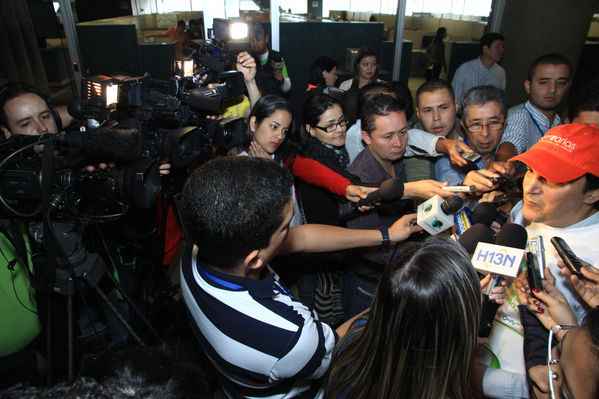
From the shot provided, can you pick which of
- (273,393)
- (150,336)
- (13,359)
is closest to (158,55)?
(150,336)

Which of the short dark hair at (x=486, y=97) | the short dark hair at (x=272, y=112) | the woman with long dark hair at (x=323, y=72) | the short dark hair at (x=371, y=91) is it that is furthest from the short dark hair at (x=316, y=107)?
the woman with long dark hair at (x=323, y=72)

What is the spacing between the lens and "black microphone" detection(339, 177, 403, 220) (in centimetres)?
157

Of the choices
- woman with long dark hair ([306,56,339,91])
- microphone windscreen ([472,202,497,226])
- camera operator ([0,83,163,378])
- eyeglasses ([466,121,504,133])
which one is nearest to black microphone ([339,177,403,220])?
microphone windscreen ([472,202,497,226])

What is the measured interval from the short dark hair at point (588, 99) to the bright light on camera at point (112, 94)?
8.65 feet

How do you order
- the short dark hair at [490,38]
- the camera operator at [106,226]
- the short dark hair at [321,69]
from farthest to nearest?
the short dark hair at [321,69] → the short dark hair at [490,38] → the camera operator at [106,226]

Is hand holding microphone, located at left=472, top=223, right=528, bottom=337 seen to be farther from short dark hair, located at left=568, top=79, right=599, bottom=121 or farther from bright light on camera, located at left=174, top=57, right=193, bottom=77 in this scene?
bright light on camera, located at left=174, top=57, right=193, bottom=77

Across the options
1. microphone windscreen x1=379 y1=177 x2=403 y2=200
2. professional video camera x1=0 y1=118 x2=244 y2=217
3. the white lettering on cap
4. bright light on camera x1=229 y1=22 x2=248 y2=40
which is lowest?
microphone windscreen x1=379 y1=177 x2=403 y2=200

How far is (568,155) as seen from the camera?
4.27 ft

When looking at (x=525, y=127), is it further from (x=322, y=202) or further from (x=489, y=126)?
(x=322, y=202)

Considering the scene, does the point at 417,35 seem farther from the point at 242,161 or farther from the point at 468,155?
the point at 242,161

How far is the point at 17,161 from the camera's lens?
1270mm

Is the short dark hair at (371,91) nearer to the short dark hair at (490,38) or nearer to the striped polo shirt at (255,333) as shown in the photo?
the striped polo shirt at (255,333)

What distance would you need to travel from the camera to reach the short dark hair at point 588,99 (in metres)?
2.05

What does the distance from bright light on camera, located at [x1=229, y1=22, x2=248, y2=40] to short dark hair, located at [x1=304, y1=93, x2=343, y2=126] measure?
1.63 meters
